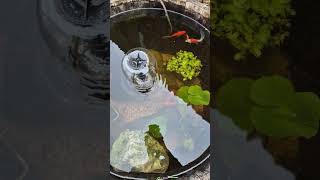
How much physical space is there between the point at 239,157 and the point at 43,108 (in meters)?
0.61

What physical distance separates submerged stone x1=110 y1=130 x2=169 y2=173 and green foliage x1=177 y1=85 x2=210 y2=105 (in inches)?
6.3

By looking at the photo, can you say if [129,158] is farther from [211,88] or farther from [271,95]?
[271,95]

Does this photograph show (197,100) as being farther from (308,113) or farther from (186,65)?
(308,113)

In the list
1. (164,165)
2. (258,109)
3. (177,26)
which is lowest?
(164,165)

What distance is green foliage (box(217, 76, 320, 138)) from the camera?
1367 mm

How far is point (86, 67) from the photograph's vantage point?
54.9 inches

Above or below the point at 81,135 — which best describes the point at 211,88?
above

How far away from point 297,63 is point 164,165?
0.51 m

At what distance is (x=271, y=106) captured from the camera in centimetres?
137

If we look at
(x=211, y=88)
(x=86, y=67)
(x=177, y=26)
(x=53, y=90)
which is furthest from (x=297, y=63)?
(x=53, y=90)

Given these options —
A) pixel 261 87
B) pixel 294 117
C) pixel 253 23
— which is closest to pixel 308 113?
pixel 294 117

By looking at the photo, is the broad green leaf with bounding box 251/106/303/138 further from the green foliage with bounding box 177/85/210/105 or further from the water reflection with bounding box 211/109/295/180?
the green foliage with bounding box 177/85/210/105

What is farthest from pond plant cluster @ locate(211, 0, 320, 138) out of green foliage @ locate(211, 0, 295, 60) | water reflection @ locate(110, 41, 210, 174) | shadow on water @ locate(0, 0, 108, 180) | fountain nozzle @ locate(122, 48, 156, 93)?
shadow on water @ locate(0, 0, 108, 180)

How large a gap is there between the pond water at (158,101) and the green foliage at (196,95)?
0.02 meters
